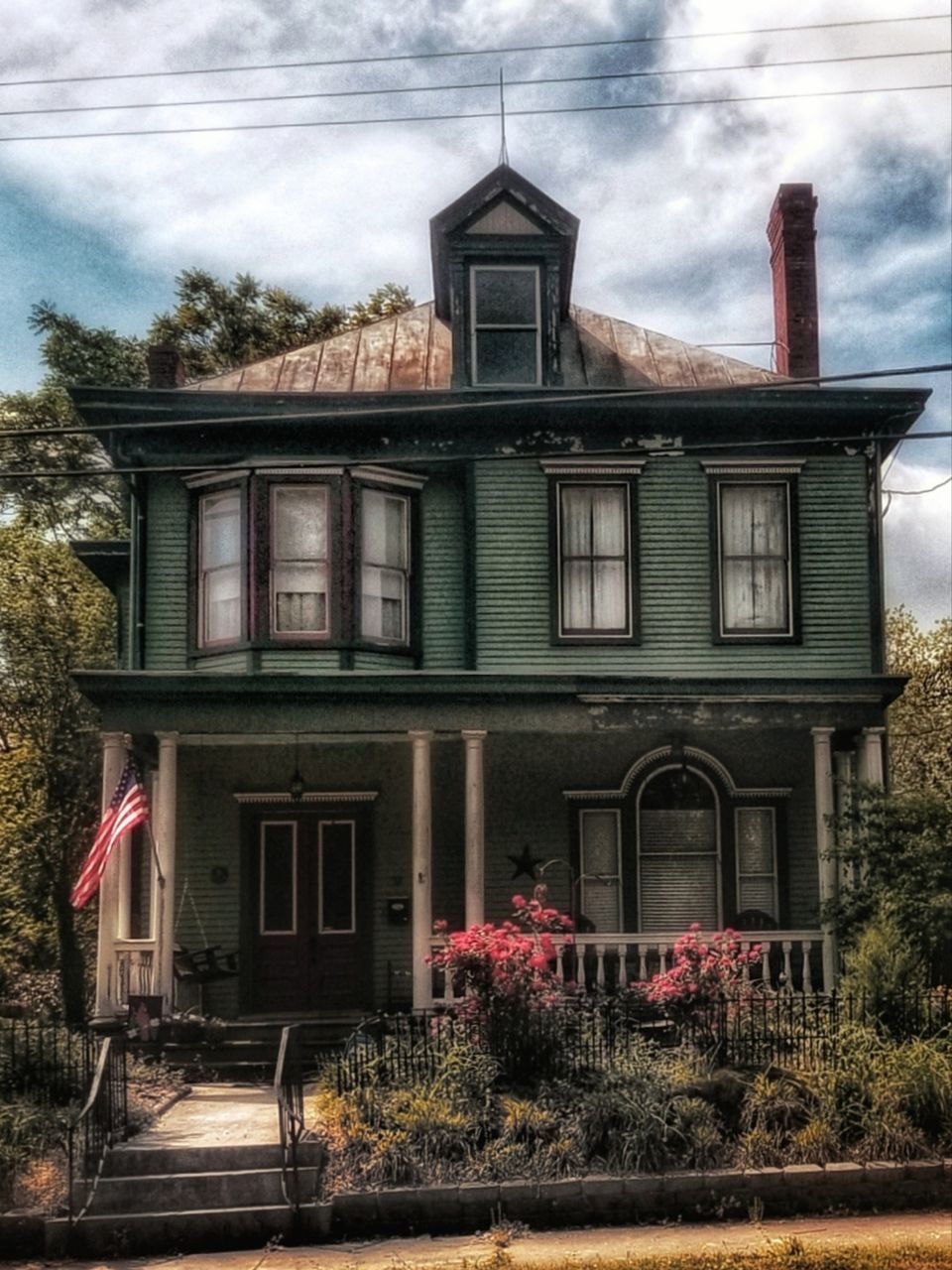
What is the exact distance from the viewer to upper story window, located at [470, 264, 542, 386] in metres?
18.9

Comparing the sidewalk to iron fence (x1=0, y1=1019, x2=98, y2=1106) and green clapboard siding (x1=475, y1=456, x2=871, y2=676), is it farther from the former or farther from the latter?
green clapboard siding (x1=475, y1=456, x2=871, y2=676)

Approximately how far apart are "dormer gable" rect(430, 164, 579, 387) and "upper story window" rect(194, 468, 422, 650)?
195 cm

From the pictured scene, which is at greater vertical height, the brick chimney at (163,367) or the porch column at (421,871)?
the brick chimney at (163,367)

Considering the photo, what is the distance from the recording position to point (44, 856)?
24594mm

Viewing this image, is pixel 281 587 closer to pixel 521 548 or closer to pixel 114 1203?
pixel 521 548

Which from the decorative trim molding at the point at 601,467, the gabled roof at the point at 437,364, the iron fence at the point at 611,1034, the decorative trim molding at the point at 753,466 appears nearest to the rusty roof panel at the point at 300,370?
the gabled roof at the point at 437,364

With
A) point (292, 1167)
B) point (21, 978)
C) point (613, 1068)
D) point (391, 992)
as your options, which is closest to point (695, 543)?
point (391, 992)

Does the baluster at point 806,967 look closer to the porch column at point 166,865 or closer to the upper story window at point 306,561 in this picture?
the upper story window at point 306,561

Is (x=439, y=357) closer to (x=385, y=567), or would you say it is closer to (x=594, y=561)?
(x=385, y=567)

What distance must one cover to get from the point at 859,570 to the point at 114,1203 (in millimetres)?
11733

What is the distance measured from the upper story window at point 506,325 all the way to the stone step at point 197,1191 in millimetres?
10688

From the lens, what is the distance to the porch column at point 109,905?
16.0m

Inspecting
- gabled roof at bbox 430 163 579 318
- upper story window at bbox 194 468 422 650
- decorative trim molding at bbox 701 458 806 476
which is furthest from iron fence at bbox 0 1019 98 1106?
gabled roof at bbox 430 163 579 318

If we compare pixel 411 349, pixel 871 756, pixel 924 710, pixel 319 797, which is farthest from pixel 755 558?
pixel 924 710
